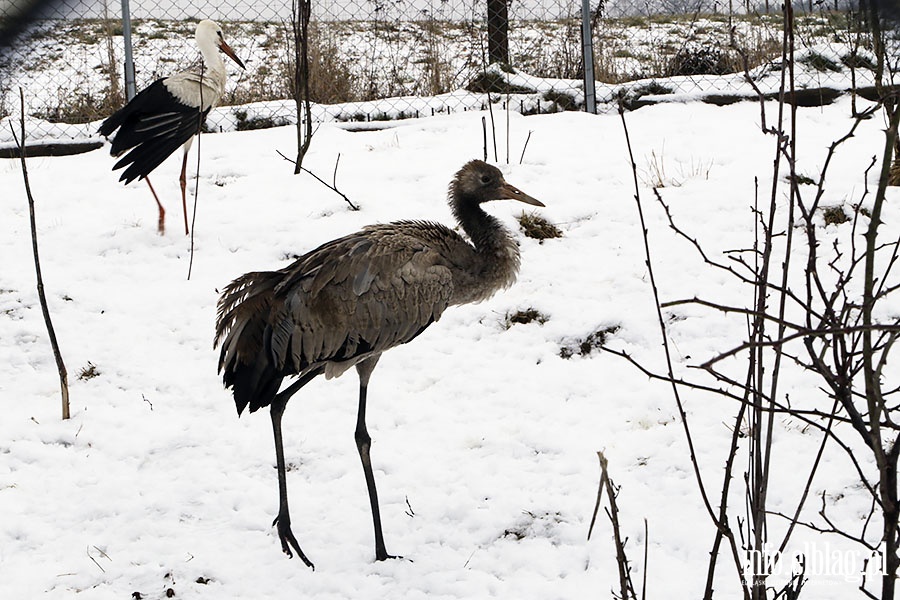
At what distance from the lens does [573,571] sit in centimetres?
328

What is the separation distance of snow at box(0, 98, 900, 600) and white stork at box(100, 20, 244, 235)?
0.44 metres

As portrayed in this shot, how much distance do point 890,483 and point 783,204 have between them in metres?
4.69

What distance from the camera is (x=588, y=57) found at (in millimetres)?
8312

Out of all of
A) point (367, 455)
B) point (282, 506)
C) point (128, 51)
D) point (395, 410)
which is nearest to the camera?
point (282, 506)

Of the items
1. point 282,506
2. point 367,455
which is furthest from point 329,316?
point 282,506

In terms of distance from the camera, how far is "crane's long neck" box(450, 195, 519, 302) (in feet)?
12.7

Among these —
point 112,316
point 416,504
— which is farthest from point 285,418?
point 112,316

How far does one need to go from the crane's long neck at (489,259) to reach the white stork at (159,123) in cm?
263

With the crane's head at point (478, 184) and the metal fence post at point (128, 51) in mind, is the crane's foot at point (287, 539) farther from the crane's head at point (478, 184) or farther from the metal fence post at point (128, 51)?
the metal fence post at point (128, 51)

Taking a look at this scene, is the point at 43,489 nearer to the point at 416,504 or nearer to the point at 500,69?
the point at 416,504

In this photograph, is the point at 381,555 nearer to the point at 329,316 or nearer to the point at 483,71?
the point at 329,316

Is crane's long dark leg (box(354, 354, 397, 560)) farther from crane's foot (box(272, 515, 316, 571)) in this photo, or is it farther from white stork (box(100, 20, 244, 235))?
white stork (box(100, 20, 244, 235))

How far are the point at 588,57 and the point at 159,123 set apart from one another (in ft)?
13.4

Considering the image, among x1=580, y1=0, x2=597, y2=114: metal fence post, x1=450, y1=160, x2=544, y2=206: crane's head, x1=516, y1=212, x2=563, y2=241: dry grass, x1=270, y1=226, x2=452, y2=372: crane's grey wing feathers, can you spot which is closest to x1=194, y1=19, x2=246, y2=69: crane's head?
x1=516, y1=212, x2=563, y2=241: dry grass
